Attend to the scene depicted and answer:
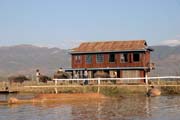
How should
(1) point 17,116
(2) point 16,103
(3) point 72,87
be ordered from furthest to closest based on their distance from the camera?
1. (3) point 72,87
2. (2) point 16,103
3. (1) point 17,116

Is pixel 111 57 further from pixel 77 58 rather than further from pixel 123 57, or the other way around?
pixel 77 58

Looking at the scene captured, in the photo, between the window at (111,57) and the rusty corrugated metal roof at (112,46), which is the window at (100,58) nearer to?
the rusty corrugated metal roof at (112,46)

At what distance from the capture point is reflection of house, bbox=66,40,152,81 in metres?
65.5

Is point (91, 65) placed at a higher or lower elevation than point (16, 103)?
higher

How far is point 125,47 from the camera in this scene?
6650cm

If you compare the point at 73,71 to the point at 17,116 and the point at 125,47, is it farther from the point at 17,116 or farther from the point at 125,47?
the point at 17,116

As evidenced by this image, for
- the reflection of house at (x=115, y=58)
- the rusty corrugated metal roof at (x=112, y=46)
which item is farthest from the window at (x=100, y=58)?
→ the rusty corrugated metal roof at (x=112, y=46)

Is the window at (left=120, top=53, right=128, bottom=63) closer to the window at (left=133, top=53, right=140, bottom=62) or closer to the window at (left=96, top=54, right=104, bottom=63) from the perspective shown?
the window at (left=133, top=53, right=140, bottom=62)

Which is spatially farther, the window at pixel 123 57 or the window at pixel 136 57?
the window at pixel 123 57

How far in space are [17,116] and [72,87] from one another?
2031 centimetres

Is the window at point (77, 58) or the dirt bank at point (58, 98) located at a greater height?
the window at point (77, 58)

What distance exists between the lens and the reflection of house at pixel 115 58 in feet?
215

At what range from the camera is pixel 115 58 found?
6669 cm

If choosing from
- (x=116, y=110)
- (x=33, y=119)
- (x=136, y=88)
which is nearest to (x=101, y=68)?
(x=136, y=88)
